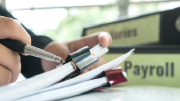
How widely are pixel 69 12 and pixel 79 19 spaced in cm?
10

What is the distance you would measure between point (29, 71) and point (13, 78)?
220 mm

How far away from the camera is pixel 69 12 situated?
3.92ft

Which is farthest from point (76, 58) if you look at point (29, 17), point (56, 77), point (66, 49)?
point (29, 17)

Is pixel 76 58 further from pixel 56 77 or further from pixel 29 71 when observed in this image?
pixel 29 71

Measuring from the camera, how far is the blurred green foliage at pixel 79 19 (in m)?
1.11

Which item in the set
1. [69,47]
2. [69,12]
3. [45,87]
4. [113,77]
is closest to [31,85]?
[45,87]

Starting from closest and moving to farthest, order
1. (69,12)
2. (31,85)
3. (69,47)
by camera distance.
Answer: (31,85)
(69,47)
(69,12)

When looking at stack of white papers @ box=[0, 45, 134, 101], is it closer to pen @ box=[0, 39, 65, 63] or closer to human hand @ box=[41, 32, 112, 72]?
pen @ box=[0, 39, 65, 63]

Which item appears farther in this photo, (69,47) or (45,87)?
(69,47)

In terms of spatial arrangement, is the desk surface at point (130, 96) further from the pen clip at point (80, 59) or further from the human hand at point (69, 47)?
the human hand at point (69, 47)

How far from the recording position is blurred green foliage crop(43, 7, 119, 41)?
3.63 feet

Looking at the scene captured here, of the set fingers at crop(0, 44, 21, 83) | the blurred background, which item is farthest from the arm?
the blurred background

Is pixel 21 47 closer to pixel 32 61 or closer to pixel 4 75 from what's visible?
pixel 4 75

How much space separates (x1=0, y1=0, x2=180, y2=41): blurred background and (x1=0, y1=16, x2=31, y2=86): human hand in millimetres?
880
